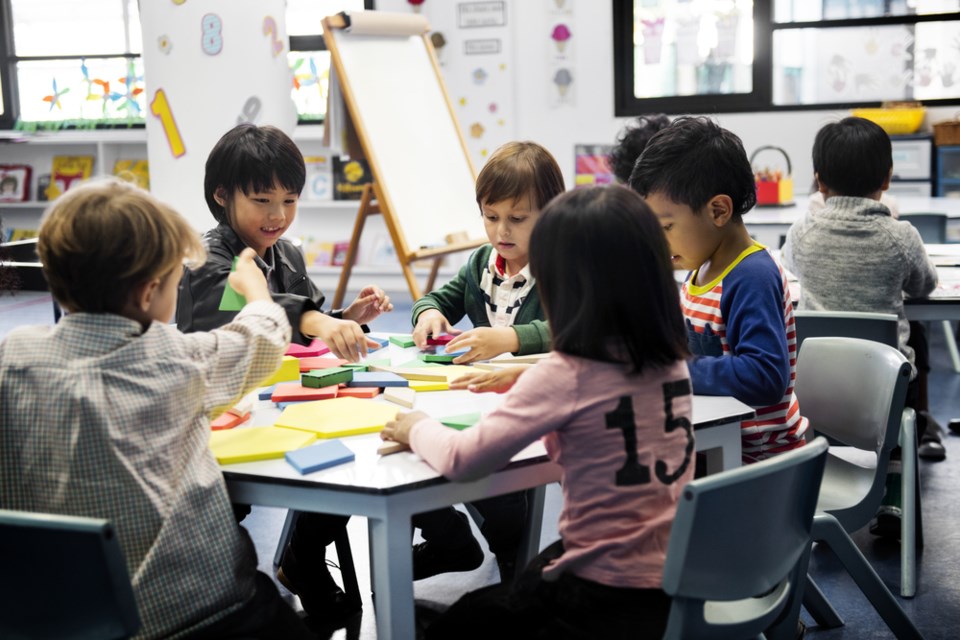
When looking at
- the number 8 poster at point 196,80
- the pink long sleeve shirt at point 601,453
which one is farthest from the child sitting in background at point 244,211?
the number 8 poster at point 196,80

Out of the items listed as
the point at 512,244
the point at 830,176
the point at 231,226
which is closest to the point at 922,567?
the point at 830,176

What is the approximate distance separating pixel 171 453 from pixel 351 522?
161 centimetres

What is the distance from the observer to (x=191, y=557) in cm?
127

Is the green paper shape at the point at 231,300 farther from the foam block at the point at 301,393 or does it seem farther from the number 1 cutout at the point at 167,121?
the number 1 cutout at the point at 167,121

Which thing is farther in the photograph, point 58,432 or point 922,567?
point 922,567

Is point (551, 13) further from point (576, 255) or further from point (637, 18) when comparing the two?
point (576, 255)

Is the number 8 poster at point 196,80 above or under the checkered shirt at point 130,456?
above

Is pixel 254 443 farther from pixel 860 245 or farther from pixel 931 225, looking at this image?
pixel 931 225

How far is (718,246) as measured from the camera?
184 centimetres

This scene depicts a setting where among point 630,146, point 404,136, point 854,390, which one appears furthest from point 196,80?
point 854,390

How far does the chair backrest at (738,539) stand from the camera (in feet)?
3.87

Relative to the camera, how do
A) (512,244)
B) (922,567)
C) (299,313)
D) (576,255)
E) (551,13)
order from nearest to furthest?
(576,255) < (299,313) < (512,244) < (922,567) < (551,13)

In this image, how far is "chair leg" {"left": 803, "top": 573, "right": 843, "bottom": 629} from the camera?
2176mm

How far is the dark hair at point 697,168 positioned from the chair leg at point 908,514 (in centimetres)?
83
